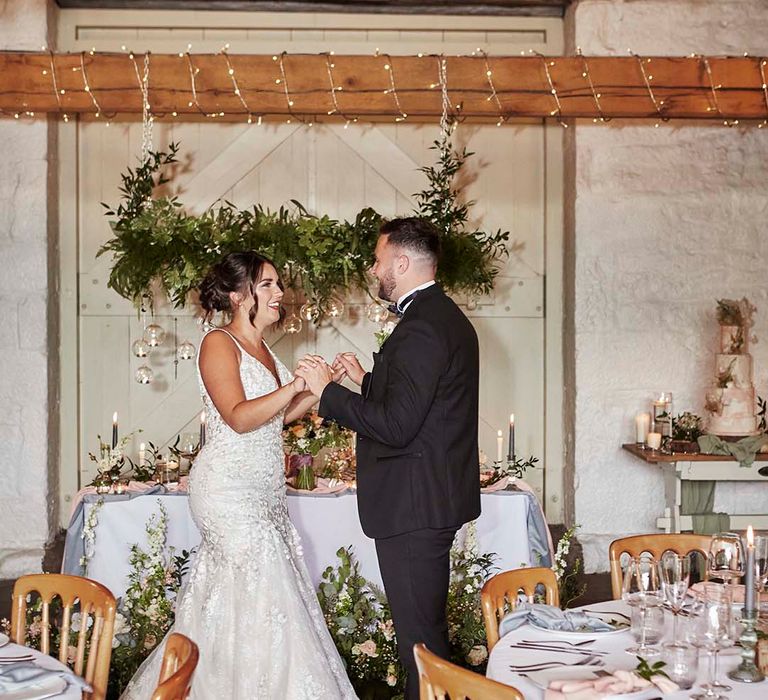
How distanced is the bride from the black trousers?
0.44m

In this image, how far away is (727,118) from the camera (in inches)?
206

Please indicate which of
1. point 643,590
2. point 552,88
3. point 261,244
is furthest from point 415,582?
point 552,88

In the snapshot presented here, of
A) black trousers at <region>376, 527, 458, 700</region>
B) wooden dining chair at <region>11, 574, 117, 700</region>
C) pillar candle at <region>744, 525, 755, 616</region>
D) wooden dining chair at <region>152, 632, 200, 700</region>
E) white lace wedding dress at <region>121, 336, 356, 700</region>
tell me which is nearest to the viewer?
wooden dining chair at <region>152, 632, 200, 700</region>

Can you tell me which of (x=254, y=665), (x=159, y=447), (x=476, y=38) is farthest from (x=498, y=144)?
(x=254, y=665)

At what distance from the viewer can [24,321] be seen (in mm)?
5906

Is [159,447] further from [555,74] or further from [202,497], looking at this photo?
[555,74]

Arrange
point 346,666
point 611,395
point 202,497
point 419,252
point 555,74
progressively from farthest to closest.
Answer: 1. point 611,395
2. point 555,74
3. point 346,666
4. point 202,497
5. point 419,252

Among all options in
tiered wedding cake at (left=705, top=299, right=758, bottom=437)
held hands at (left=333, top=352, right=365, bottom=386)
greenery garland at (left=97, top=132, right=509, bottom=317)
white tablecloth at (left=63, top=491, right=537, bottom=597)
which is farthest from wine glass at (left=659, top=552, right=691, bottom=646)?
tiered wedding cake at (left=705, top=299, right=758, bottom=437)

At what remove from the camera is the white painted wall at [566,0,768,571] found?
5.95m

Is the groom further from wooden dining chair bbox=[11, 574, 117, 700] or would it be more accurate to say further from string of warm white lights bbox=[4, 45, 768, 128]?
string of warm white lights bbox=[4, 45, 768, 128]

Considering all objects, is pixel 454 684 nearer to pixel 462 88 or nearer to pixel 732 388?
pixel 462 88

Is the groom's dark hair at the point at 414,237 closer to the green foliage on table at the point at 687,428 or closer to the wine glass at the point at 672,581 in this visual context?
the wine glass at the point at 672,581

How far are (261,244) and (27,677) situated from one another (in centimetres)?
327

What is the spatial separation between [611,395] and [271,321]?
2.81m
